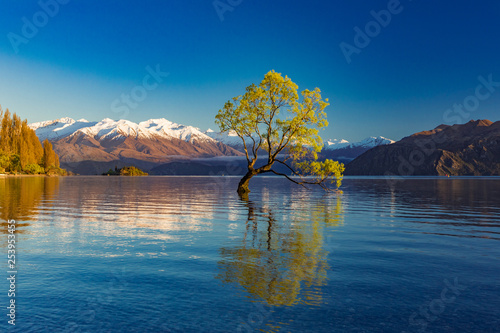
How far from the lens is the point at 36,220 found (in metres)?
29.4

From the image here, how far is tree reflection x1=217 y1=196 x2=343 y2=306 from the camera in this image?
11.9m

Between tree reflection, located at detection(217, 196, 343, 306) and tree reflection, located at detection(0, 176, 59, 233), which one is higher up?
tree reflection, located at detection(0, 176, 59, 233)

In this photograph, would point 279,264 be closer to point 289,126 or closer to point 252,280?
point 252,280

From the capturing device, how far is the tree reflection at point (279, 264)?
11898 millimetres

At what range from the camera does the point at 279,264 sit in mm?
15492

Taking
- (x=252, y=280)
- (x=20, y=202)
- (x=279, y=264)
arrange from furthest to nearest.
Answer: (x=20, y=202) → (x=279, y=264) → (x=252, y=280)

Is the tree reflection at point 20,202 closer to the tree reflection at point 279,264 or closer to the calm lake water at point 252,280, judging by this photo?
the calm lake water at point 252,280

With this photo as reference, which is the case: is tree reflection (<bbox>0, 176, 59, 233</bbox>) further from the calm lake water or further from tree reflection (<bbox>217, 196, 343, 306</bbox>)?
tree reflection (<bbox>217, 196, 343, 306</bbox>)

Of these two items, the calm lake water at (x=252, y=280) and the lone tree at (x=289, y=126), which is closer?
the calm lake water at (x=252, y=280)

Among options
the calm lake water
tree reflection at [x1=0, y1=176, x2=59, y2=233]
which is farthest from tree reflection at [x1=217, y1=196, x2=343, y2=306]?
tree reflection at [x1=0, y1=176, x2=59, y2=233]

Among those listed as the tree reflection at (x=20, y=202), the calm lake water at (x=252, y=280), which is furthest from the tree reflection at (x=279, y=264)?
the tree reflection at (x=20, y=202)

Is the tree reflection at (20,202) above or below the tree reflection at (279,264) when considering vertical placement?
above

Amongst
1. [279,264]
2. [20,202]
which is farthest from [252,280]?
[20,202]

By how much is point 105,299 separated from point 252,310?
4474mm
